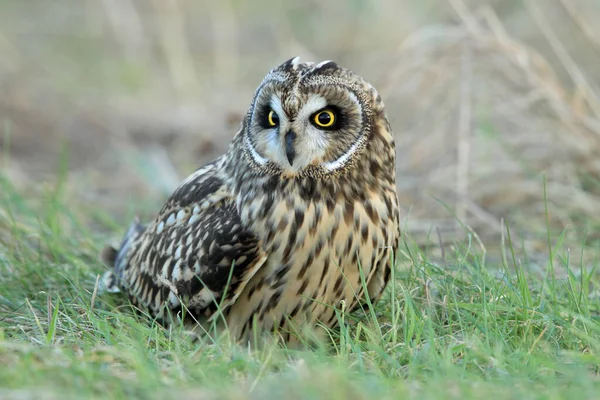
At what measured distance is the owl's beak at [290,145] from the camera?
11.0 ft

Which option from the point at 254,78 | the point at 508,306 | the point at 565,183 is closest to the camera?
the point at 508,306

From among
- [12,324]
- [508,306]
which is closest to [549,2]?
[508,306]

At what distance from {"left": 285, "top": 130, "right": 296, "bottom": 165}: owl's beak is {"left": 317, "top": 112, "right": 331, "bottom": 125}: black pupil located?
12cm

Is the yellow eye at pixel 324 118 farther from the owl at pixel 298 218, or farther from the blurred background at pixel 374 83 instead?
the blurred background at pixel 374 83

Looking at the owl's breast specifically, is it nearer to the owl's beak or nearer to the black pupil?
the owl's beak

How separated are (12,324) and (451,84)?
3523 mm

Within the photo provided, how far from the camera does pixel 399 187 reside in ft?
20.7

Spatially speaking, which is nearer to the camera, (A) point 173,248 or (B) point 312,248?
(B) point 312,248

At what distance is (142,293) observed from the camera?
4.05 metres

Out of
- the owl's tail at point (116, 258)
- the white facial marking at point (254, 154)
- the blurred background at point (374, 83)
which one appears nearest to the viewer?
the white facial marking at point (254, 154)

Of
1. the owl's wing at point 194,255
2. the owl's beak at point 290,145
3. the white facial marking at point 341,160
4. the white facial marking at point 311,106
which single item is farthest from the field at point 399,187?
the white facial marking at point 311,106

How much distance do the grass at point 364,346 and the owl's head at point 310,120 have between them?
0.59 m

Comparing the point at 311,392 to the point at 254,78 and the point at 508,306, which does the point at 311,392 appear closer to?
the point at 508,306

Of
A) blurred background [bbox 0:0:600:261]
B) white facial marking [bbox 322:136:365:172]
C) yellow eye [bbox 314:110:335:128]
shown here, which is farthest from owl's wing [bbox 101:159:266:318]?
blurred background [bbox 0:0:600:261]
